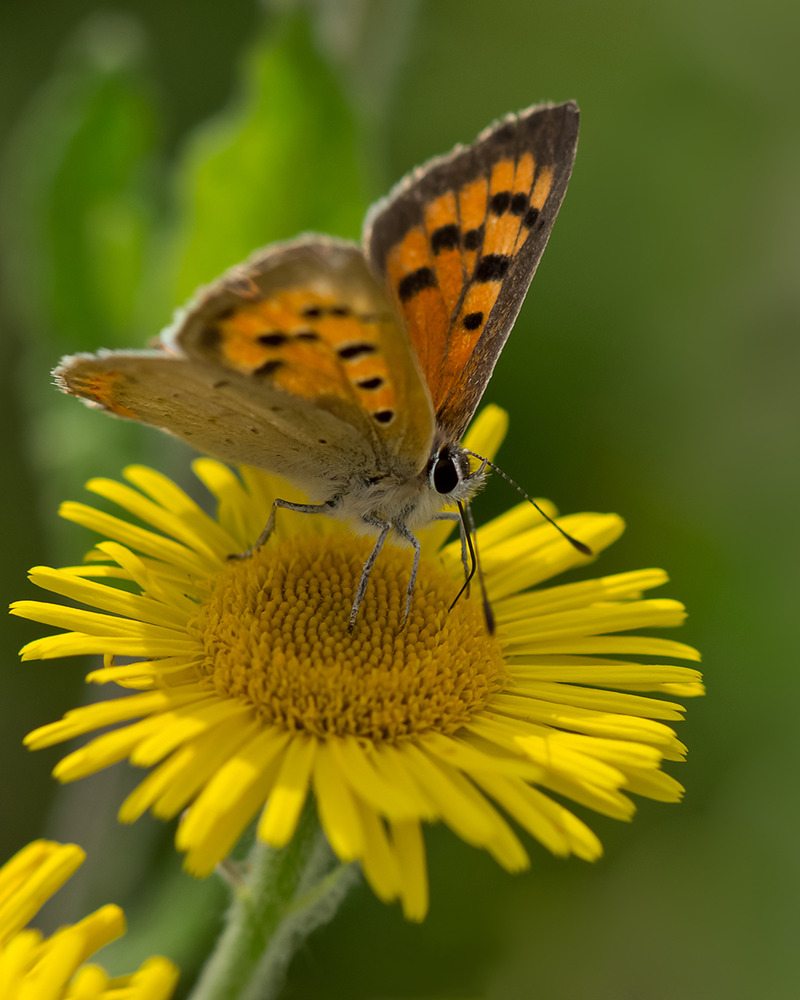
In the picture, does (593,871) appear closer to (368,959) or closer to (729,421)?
(368,959)

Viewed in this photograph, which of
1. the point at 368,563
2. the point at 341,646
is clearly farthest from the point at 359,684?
the point at 368,563

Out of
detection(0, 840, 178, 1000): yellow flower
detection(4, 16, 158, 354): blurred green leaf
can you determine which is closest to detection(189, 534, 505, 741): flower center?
detection(0, 840, 178, 1000): yellow flower

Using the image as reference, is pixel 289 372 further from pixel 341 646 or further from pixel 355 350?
pixel 341 646

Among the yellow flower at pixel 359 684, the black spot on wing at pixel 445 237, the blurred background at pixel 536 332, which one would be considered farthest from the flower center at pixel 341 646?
the blurred background at pixel 536 332

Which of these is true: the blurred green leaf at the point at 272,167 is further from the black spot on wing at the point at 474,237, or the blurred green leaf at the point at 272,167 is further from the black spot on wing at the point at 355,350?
the black spot on wing at the point at 355,350

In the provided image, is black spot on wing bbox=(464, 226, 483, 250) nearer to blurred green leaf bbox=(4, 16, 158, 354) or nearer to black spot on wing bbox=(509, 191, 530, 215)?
black spot on wing bbox=(509, 191, 530, 215)

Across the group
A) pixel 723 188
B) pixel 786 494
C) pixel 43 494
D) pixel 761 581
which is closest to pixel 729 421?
pixel 786 494

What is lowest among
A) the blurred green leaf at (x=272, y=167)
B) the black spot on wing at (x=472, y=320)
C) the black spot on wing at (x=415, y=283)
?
the black spot on wing at (x=472, y=320)
